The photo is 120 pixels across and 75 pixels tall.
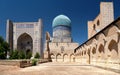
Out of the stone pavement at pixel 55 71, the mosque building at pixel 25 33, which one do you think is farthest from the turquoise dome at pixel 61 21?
the stone pavement at pixel 55 71

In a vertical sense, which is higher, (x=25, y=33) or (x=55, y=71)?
(x=25, y=33)

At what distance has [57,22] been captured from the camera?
37.5 m

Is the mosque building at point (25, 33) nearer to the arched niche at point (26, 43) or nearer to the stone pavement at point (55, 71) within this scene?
the arched niche at point (26, 43)

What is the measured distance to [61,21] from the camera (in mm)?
37312

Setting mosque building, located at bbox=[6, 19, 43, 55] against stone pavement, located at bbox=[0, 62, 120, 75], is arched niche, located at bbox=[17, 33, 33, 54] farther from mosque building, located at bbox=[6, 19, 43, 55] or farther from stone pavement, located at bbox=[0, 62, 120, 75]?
stone pavement, located at bbox=[0, 62, 120, 75]

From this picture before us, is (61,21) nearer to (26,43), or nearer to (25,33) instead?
(25,33)

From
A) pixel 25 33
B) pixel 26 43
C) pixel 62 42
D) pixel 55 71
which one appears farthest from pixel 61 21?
pixel 55 71

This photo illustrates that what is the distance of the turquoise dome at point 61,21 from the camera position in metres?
37.3

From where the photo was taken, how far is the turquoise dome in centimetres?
3727

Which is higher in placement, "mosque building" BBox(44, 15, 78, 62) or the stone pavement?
"mosque building" BBox(44, 15, 78, 62)

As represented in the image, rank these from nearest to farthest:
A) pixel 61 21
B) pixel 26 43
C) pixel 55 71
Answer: pixel 55 71 < pixel 61 21 < pixel 26 43

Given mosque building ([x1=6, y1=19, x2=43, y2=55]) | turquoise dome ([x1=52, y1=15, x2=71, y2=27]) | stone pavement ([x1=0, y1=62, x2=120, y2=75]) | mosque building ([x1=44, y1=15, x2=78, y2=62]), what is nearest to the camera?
stone pavement ([x1=0, y1=62, x2=120, y2=75])

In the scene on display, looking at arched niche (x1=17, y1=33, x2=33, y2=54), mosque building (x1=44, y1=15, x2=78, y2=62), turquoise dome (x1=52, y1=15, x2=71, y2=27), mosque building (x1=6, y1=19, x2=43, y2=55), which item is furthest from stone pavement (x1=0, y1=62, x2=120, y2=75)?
arched niche (x1=17, y1=33, x2=33, y2=54)

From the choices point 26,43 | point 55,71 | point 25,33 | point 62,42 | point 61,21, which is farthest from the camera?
point 26,43
